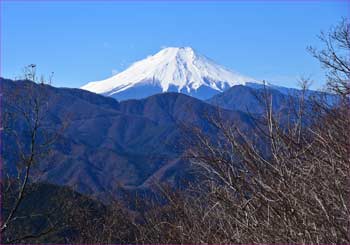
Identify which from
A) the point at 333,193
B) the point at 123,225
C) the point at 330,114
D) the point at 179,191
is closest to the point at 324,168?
the point at 333,193

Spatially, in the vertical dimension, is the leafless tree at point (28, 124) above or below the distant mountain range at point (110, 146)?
above

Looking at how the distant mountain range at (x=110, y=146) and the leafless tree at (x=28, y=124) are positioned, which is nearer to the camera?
the leafless tree at (x=28, y=124)

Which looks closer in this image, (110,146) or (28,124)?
(28,124)

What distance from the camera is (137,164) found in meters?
126

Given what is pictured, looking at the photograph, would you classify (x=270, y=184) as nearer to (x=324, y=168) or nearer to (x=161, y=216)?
(x=324, y=168)

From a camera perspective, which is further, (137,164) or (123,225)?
(137,164)

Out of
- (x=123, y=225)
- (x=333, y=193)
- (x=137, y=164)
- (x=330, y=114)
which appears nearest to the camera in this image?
(x=333, y=193)

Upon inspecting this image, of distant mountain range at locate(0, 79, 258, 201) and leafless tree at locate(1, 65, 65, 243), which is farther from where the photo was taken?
distant mountain range at locate(0, 79, 258, 201)

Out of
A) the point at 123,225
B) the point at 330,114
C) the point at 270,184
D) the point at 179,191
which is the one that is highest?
the point at 330,114

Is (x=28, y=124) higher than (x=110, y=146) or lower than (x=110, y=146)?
higher

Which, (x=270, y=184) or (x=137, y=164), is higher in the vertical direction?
(x=270, y=184)

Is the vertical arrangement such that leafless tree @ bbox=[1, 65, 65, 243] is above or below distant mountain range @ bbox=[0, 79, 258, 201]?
above

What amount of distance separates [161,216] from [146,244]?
1.89ft

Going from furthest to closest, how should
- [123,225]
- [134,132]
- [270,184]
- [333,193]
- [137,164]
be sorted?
[134,132]
[137,164]
[123,225]
[270,184]
[333,193]
